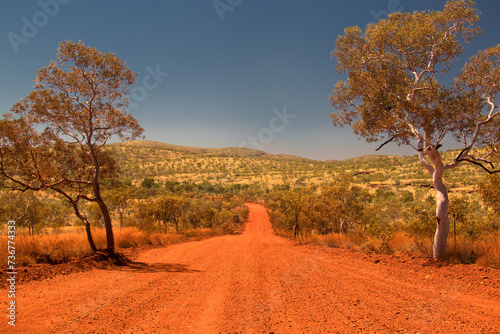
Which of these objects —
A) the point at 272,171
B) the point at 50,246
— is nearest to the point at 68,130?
the point at 50,246

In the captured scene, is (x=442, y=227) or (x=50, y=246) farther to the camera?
(x=50, y=246)

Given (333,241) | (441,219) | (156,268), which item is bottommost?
(333,241)

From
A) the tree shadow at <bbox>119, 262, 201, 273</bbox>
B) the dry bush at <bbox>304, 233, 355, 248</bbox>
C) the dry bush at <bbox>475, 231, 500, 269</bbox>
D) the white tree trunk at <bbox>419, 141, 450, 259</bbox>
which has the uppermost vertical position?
the white tree trunk at <bbox>419, 141, 450, 259</bbox>

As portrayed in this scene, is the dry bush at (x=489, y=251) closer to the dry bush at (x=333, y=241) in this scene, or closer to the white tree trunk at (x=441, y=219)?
the white tree trunk at (x=441, y=219)

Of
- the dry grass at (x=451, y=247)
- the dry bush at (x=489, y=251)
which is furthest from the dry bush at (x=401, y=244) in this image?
the dry bush at (x=489, y=251)

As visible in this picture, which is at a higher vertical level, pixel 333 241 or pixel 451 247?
pixel 451 247

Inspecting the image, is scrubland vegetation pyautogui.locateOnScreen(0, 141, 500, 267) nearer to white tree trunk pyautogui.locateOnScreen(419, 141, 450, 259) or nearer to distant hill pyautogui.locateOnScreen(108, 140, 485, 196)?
white tree trunk pyautogui.locateOnScreen(419, 141, 450, 259)

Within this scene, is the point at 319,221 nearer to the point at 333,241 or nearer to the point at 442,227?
the point at 333,241

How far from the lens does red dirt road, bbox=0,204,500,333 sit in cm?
431

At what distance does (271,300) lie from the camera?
18.2 ft

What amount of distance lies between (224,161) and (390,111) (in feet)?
289

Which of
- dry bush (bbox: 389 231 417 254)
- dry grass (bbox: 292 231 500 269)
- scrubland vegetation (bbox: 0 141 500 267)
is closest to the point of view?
dry grass (bbox: 292 231 500 269)

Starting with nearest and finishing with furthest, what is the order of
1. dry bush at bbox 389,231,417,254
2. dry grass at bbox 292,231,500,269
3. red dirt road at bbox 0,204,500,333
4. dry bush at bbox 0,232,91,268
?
1. red dirt road at bbox 0,204,500,333
2. dry grass at bbox 292,231,500,269
3. dry bush at bbox 0,232,91,268
4. dry bush at bbox 389,231,417,254

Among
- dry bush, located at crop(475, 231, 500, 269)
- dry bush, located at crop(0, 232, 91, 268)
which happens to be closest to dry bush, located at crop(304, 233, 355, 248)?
dry bush, located at crop(475, 231, 500, 269)
